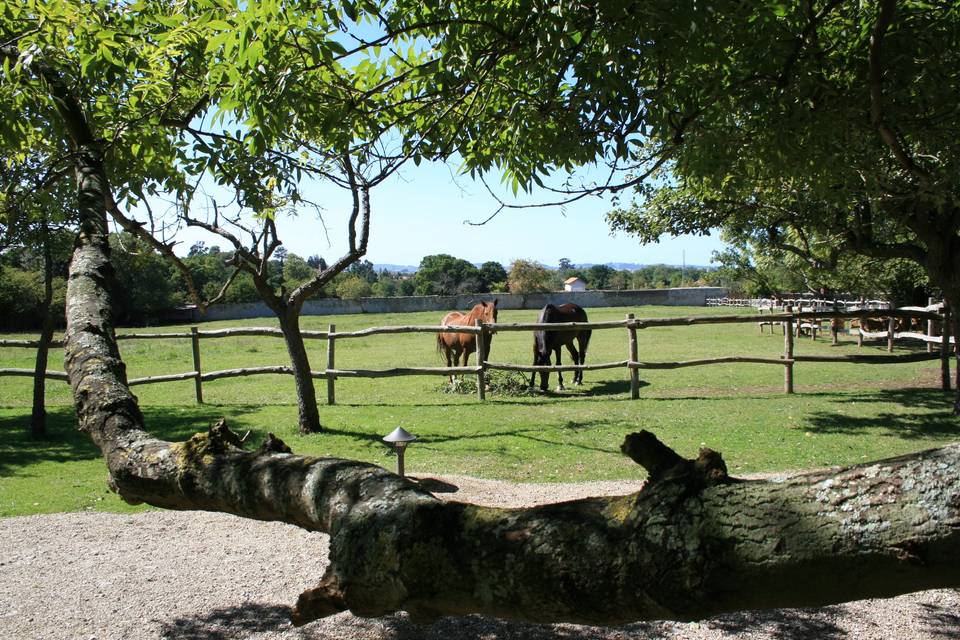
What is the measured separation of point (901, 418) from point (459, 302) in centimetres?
4792

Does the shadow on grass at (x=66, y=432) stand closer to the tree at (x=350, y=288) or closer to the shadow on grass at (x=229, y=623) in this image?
the shadow on grass at (x=229, y=623)

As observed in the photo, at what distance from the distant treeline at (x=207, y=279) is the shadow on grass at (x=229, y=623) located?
Answer: 222 centimetres

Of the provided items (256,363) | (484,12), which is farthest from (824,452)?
(256,363)

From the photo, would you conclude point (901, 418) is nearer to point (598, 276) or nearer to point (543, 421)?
point (543, 421)

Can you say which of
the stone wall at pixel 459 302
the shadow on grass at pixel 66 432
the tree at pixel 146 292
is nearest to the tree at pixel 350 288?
the stone wall at pixel 459 302

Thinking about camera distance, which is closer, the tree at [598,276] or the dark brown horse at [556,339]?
the dark brown horse at [556,339]

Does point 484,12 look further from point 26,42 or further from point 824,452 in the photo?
point 824,452

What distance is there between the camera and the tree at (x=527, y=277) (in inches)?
2608

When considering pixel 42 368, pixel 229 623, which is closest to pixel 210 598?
pixel 229 623

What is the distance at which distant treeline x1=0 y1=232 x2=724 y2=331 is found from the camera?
1212 centimetres

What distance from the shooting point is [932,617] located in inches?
176

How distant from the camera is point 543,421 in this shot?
11.1m

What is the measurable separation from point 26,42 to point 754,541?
4381 mm

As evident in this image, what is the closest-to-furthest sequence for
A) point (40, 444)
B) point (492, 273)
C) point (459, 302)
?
point (40, 444)
point (459, 302)
point (492, 273)
